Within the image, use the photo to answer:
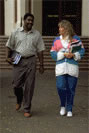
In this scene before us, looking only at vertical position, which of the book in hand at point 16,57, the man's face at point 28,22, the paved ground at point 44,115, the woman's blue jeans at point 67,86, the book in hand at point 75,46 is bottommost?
the paved ground at point 44,115

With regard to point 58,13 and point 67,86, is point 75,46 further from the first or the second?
point 58,13

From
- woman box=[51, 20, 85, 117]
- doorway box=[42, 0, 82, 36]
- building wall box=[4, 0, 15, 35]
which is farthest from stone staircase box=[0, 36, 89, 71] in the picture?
woman box=[51, 20, 85, 117]

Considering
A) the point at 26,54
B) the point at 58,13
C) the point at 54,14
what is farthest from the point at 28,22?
the point at 54,14

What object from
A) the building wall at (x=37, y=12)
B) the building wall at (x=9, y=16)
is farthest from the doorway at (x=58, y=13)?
the building wall at (x=9, y=16)

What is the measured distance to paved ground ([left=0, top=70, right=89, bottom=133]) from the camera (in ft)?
21.0

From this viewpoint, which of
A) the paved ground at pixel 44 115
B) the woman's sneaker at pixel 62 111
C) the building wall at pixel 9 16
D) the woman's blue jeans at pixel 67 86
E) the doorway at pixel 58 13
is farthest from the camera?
the building wall at pixel 9 16

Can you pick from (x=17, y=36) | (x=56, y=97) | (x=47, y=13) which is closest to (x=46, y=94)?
(x=56, y=97)

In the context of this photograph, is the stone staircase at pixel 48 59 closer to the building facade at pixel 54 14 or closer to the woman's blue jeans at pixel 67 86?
the building facade at pixel 54 14

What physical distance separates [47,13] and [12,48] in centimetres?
1684

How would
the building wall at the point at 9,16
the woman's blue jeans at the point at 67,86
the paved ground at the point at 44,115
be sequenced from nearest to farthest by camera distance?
the paved ground at the point at 44,115 → the woman's blue jeans at the point at 67,86 → the building wall at the point at 9,16

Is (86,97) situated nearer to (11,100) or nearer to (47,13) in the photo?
(11,100)

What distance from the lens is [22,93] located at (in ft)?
25.6

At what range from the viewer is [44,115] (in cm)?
747

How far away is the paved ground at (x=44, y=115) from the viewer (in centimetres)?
639
